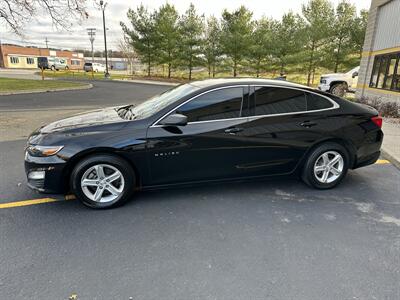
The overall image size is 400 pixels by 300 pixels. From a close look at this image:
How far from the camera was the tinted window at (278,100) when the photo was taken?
11.9ft

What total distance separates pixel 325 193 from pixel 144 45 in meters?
29.4

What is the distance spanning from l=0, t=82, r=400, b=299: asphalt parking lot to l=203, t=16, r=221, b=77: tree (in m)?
25.8

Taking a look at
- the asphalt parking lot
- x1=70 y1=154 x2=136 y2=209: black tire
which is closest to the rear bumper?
the asphalt parking lot

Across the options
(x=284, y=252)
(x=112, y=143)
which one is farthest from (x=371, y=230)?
(x=112, y=143)

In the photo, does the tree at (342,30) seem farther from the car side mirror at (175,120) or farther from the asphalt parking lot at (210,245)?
the car side mirror at (175,120)

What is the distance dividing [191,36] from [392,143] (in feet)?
82.0

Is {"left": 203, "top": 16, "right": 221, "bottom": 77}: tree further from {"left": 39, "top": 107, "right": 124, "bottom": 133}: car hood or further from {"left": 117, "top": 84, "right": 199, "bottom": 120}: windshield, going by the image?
{"left": 39, "top": 107, "right": 124, "bottom": 133}: car hood

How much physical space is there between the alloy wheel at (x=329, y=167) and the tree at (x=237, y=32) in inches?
942

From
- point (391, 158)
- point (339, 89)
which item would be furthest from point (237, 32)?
point (391, 158)

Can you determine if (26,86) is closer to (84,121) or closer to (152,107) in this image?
(84,121)

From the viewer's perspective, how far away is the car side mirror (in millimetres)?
3260

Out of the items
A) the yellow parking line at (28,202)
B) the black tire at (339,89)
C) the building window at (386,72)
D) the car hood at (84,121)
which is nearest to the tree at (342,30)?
the black tire at (339,89)

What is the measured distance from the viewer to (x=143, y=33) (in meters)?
29.4

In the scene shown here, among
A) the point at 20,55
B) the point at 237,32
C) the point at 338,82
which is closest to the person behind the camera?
the point at 338,82
